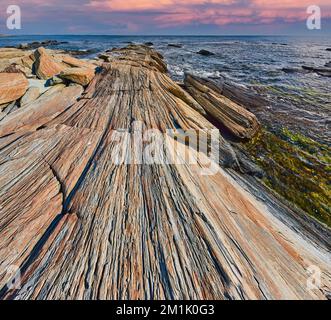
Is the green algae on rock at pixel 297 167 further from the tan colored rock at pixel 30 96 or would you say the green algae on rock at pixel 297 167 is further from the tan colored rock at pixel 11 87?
the tan colored rock at pixel 11 87

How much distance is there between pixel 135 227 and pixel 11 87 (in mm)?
12433

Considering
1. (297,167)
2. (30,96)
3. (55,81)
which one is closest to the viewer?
(297,167)

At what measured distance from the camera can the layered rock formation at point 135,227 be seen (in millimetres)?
4312

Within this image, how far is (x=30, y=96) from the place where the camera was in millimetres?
13281

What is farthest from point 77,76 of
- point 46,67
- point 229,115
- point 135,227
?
point 135,227

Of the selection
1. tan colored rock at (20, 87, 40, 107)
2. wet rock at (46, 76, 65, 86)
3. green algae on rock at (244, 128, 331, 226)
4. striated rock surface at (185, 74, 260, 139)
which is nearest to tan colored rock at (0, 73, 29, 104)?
tan colored rock at (20, 87, 40, 107)

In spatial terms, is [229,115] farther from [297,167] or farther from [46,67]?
[46,67]

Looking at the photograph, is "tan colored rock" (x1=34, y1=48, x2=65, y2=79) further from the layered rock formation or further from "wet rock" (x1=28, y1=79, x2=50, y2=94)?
the layered rock formation

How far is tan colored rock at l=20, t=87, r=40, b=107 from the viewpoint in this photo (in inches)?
499

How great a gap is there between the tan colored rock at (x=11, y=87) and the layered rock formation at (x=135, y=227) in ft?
15.2

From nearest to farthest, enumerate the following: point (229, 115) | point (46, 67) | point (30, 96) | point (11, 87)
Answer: point (11, 87), point (30, 96), point (229, 115), point (46, 67)

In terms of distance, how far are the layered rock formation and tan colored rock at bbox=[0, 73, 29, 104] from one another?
462cm

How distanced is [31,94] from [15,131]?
16.8ft

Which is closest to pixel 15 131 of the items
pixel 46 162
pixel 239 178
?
pixel 46 162
